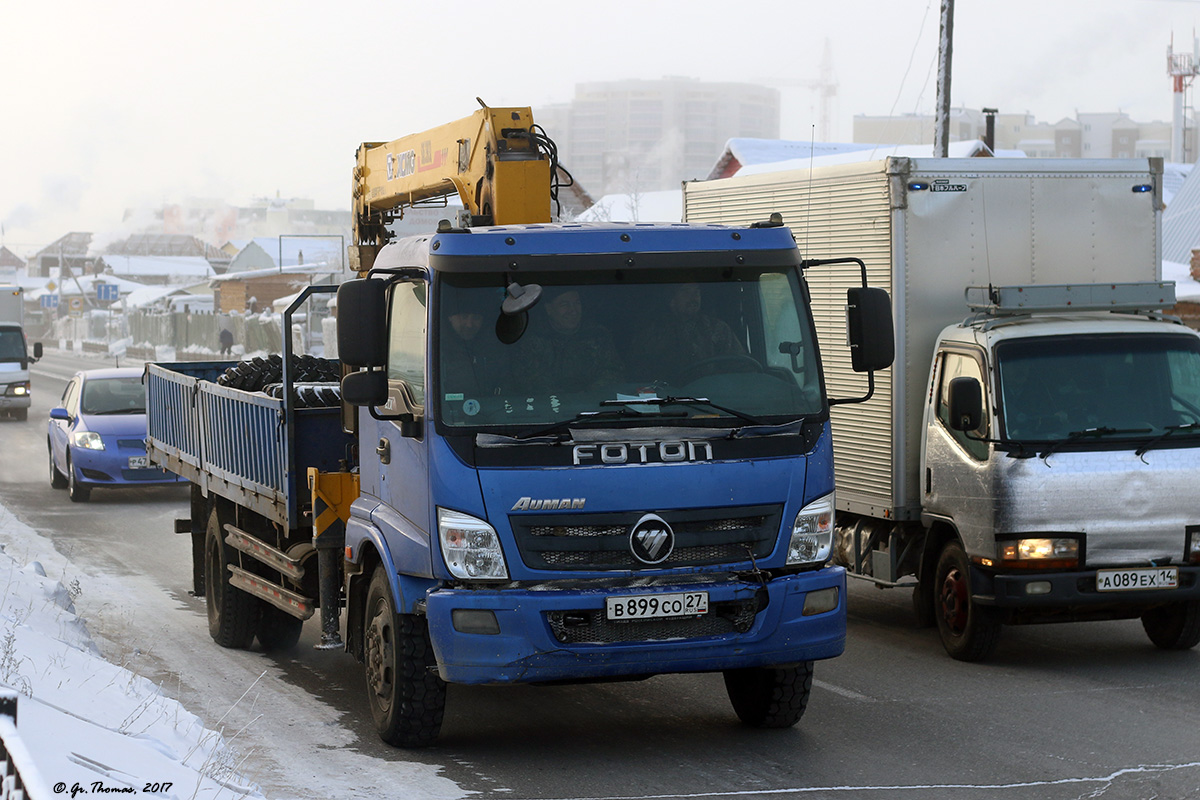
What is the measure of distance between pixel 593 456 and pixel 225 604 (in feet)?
15.7

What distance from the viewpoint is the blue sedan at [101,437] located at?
19.0m

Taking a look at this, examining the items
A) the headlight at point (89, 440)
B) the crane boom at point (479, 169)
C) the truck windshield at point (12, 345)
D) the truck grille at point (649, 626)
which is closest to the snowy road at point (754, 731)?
the truck grille at point (649, 626)

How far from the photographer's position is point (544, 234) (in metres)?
6.93

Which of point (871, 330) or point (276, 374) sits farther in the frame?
point (276, 374)

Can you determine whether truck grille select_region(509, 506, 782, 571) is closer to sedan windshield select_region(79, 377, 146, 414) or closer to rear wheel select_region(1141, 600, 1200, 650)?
rear wheel select_region(1141, 600, 1200, 650)

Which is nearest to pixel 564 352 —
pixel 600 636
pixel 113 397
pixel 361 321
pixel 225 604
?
pixel 361 321

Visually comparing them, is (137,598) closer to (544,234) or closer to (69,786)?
(544,234)

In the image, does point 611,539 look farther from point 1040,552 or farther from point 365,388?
point 1040,552

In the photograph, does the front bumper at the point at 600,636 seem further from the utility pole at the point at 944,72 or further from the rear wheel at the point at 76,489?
the utility pole at the point at 944,72

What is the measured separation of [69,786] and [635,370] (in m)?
3.14

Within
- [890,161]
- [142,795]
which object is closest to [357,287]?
[142,795]

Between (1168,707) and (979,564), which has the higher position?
(979,564)

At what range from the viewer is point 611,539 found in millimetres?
6602

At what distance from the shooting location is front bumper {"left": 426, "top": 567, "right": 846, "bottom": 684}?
6547 millimetres
